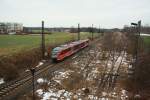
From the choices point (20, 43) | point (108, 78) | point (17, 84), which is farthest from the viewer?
point (20, 43)

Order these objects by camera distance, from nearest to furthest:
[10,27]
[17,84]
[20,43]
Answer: [17,84], [20,43], [10,27]

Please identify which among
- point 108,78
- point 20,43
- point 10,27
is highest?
point 10,27

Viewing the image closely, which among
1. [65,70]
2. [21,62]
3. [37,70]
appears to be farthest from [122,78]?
[21,62]

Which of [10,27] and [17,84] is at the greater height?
[10,27]

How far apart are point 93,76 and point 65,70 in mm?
5410

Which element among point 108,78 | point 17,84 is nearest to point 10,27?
point 108,78

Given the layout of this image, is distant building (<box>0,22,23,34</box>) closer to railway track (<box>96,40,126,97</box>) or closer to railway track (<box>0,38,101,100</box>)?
railway track (<box>0,38,101,100</box>)

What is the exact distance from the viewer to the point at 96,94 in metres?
25.2

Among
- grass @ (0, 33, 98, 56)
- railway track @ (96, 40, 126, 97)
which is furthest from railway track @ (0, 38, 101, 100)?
grass @ (0, 33, 98, 56)

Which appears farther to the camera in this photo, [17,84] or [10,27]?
[10,27]

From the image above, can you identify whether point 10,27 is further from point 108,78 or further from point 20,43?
point 108,78

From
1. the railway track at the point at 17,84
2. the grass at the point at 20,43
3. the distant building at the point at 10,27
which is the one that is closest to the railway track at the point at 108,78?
the railway track at the point at 17,84

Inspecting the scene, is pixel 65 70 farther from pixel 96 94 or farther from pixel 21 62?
pixel 96 94

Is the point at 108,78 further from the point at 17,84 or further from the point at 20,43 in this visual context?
the point at 20,43
